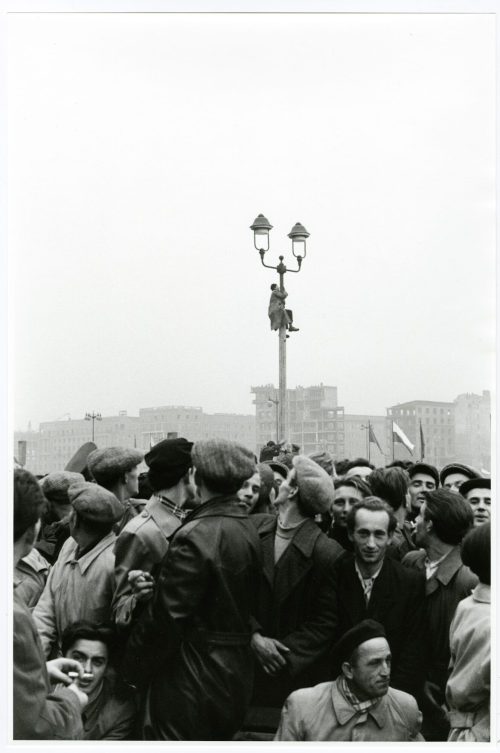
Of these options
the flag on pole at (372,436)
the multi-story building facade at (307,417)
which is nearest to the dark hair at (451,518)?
the multi-story building facade at (307,417)

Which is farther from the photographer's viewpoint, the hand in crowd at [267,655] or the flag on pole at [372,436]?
the flag on pole at [372,436]

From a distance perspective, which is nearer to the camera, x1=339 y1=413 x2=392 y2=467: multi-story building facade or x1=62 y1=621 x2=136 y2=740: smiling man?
x1=62 y1=621 x2=136 y2=740: smiling man

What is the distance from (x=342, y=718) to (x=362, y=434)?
5.25 metres

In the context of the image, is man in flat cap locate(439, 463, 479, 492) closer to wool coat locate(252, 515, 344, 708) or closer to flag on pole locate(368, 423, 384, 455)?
wool coat locate(252, 515, 344, 708)

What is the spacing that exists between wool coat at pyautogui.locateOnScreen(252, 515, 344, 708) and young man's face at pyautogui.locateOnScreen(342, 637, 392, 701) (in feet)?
0.54

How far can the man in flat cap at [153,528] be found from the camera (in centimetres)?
369

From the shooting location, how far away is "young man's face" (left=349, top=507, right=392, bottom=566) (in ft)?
12.8

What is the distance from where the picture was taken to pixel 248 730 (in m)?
3.86

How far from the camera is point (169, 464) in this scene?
3.88 m

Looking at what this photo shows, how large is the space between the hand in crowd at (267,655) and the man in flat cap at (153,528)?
22.2 inches

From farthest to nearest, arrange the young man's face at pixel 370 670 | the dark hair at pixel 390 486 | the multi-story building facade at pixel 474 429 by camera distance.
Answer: the dark hair at pixel 390 486 → the multi-story building facade at pixel 474 429 → the young man's face at pixel 370 670

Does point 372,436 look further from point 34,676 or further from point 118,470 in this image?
point 34,676

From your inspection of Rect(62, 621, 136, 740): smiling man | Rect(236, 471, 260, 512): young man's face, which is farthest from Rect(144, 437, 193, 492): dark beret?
Rect(62, 621, 136, 740): smiling man

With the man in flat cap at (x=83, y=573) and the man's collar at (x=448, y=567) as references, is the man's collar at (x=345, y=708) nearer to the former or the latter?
the man's collar at (x=448, y=567)
